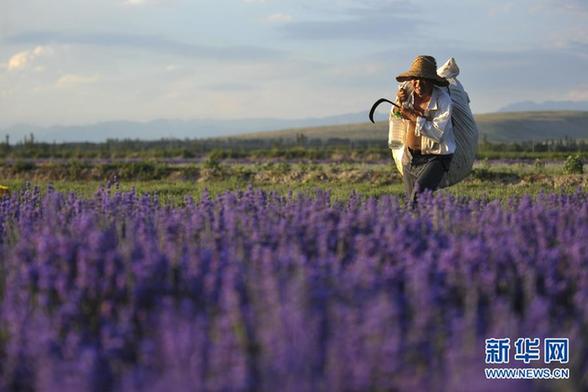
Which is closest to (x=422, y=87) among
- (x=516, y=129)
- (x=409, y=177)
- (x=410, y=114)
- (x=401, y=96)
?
(x=401, y=96)

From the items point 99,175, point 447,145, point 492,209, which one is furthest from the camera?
point 99,175

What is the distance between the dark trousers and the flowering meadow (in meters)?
2.58

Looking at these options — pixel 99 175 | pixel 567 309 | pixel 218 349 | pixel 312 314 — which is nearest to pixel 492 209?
pixel 567 309

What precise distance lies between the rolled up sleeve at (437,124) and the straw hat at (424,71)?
237 mm

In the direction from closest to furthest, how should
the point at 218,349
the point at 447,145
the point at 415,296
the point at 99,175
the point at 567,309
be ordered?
the point at 218,349
the point at 415,296
the point at 567,309
the point at 447,145
the point at 99,175

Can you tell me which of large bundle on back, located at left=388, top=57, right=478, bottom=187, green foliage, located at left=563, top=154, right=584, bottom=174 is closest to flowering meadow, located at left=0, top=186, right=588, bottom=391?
large bundle on back, located at left=388, top=57, right=478, bottom=187

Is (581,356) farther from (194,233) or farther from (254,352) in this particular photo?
(194,233)

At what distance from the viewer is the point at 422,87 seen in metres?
7.70

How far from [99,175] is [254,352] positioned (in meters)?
21.5

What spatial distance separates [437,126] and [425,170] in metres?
0.48

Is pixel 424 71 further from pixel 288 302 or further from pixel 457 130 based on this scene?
pixel 288 302

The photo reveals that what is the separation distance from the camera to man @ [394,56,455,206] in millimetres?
7469

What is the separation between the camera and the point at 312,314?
297 cm

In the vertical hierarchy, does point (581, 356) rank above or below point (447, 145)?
below
